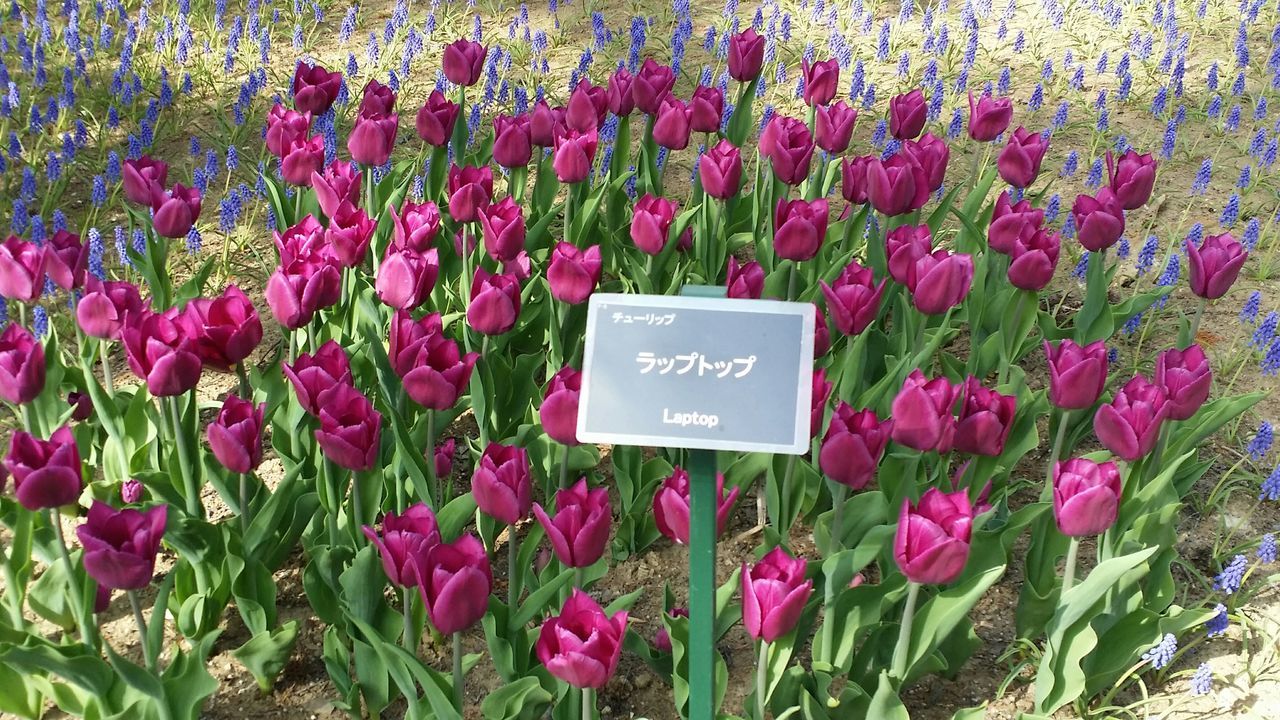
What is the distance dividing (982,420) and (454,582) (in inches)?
40.1

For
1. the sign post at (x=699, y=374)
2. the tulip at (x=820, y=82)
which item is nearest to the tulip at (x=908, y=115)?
the tulip at (x=820, y=82)

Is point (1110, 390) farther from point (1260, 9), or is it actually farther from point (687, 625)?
point (1260, 9)

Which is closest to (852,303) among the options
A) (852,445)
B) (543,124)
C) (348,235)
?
(852,445)

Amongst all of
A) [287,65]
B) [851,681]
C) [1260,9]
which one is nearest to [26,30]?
[287,65]

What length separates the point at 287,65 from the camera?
5766 mm

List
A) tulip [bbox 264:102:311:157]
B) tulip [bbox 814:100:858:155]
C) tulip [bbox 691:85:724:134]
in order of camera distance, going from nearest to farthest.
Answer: tulip [bbox 264:102:311:157] < tulip [bbox 814:100:858:155] < tulip [bbox 691:85:724:134]

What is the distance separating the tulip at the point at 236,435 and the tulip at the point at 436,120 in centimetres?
131

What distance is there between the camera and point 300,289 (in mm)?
2416

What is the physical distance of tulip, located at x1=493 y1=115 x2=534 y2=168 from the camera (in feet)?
10.5

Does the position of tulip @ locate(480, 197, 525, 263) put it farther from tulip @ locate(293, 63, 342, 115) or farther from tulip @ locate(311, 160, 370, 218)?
tulip @ locate(293, 63, 342, 115)

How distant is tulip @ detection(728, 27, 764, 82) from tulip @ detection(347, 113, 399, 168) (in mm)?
1060

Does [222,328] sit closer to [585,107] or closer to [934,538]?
→ [934,538]

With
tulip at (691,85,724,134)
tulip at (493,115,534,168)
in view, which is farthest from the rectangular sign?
tulip at (691,85,724,134)

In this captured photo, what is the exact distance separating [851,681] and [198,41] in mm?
5037
